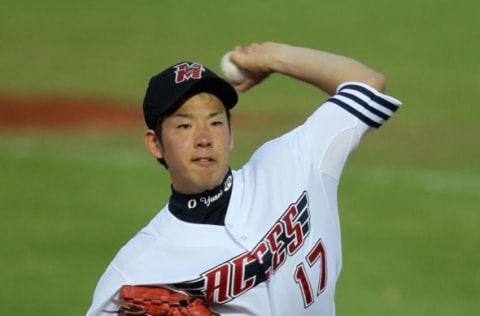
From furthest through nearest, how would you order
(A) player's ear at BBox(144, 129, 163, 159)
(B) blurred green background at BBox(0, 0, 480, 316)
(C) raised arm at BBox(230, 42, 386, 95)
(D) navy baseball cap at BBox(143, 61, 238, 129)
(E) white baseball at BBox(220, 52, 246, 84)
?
(B) blurred green background at BBox(0, 0, 480, 316) → (E) white baseball at BBox(220, 52, 246, 84) → (C) raised arm at BBox(230, 42, 386, 95) → (A) player's ear at BBox(144, 129, 163, 159) → (D) navy baseball cap at BBox(143, 61, 238, 129)

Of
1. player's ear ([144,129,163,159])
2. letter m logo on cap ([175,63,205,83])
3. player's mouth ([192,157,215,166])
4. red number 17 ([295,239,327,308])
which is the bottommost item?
red number 17 ([295,239,327,308])

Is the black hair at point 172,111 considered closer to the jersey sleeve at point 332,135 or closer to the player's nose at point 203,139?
the player's nose at point 203,139

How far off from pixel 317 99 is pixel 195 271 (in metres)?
9.88

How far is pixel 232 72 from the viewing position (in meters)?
4.08

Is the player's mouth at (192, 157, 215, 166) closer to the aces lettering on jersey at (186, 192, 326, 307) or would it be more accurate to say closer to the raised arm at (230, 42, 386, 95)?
the aces lettering on jersey at (186, 192, 326, 307)

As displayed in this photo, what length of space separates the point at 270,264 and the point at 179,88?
61cm

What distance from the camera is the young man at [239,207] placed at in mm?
3596

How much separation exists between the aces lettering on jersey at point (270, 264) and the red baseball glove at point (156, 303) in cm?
4

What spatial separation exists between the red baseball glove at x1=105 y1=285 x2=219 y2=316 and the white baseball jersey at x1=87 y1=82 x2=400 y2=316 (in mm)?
28

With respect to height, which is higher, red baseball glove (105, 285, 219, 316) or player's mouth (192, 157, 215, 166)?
player's mouth (192, 157, 215, 166)

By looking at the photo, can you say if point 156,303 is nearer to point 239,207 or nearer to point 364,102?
point 239,207

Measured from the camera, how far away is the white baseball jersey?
3.59 m

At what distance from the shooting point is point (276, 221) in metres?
3.69

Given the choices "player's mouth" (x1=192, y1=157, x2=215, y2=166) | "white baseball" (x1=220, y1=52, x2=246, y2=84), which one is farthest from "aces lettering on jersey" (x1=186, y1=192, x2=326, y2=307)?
"white baseball" (x1=220, y1=52, x2=246, y2=84)
